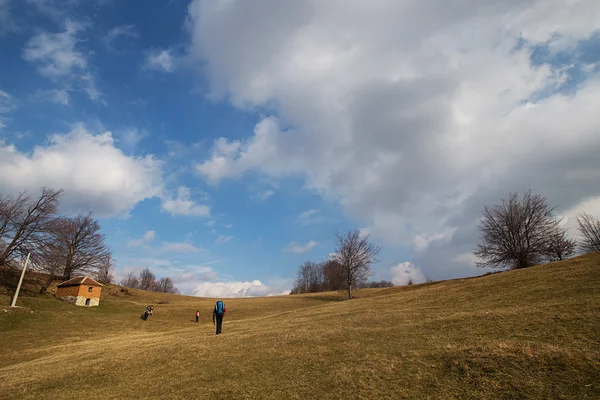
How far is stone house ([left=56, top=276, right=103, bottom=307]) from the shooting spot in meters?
48.8

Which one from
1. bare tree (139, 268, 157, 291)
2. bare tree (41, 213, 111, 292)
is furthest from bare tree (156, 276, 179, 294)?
bare tree (41, 213, 111, 292)

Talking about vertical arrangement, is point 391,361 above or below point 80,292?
below

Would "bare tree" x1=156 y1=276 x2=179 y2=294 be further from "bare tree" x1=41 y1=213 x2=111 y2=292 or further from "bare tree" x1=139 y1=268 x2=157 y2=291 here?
"bare tree" x1=41 y1=213 x2=111 y2=292

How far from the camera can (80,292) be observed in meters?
48.9

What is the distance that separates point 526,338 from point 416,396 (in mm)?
5668

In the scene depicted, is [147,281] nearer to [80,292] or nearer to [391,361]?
[80,292]

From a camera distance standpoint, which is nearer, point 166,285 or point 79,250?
point 79,250

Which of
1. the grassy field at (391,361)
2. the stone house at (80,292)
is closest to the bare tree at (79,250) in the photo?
the stone house at (80,292)

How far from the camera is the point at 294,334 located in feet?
57.4

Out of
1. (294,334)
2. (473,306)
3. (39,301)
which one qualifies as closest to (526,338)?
(473,306)

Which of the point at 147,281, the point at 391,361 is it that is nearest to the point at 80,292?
the point at 391,361

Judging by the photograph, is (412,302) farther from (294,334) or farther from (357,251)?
(357,251)

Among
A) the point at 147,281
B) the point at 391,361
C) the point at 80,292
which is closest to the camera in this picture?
the point at 391,361

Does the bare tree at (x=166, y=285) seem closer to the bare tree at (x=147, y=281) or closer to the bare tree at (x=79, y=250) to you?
the bare tree at (x=147, y=281)
